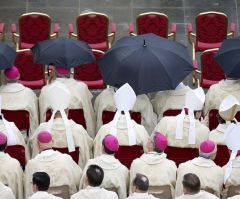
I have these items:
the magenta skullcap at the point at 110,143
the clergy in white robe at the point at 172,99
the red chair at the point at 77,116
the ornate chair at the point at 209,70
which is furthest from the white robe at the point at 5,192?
the ornate chair at the point at 209,70

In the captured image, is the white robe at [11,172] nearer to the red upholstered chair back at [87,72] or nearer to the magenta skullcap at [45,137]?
the magenta skullcap at [45,137]

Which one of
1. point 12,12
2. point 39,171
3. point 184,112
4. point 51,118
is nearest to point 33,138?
point 51,118

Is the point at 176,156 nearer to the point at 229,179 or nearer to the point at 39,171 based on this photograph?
the point at 229,179

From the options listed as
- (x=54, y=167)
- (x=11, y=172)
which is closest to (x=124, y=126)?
(x=54, y=167)

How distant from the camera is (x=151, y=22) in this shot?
1527cm

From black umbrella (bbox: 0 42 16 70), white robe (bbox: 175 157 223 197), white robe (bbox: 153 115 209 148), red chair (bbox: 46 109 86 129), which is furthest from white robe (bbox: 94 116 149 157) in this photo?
black umbrella (bbox: 0 42 16 70)

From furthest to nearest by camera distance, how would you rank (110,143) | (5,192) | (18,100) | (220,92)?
(220,92)
(18,100)
(110,143)
(5,192)

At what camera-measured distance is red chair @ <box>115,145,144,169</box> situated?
1179cm

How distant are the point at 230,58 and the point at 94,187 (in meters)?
3.87

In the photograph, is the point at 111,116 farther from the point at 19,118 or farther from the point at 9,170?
the point at 9,170

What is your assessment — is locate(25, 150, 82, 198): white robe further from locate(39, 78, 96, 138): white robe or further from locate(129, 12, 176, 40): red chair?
locate(129, 12, 176, 40): red chair

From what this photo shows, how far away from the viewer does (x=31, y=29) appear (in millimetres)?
15461

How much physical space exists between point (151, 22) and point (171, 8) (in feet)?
8.50

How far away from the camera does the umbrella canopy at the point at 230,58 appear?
1289 centimetres
